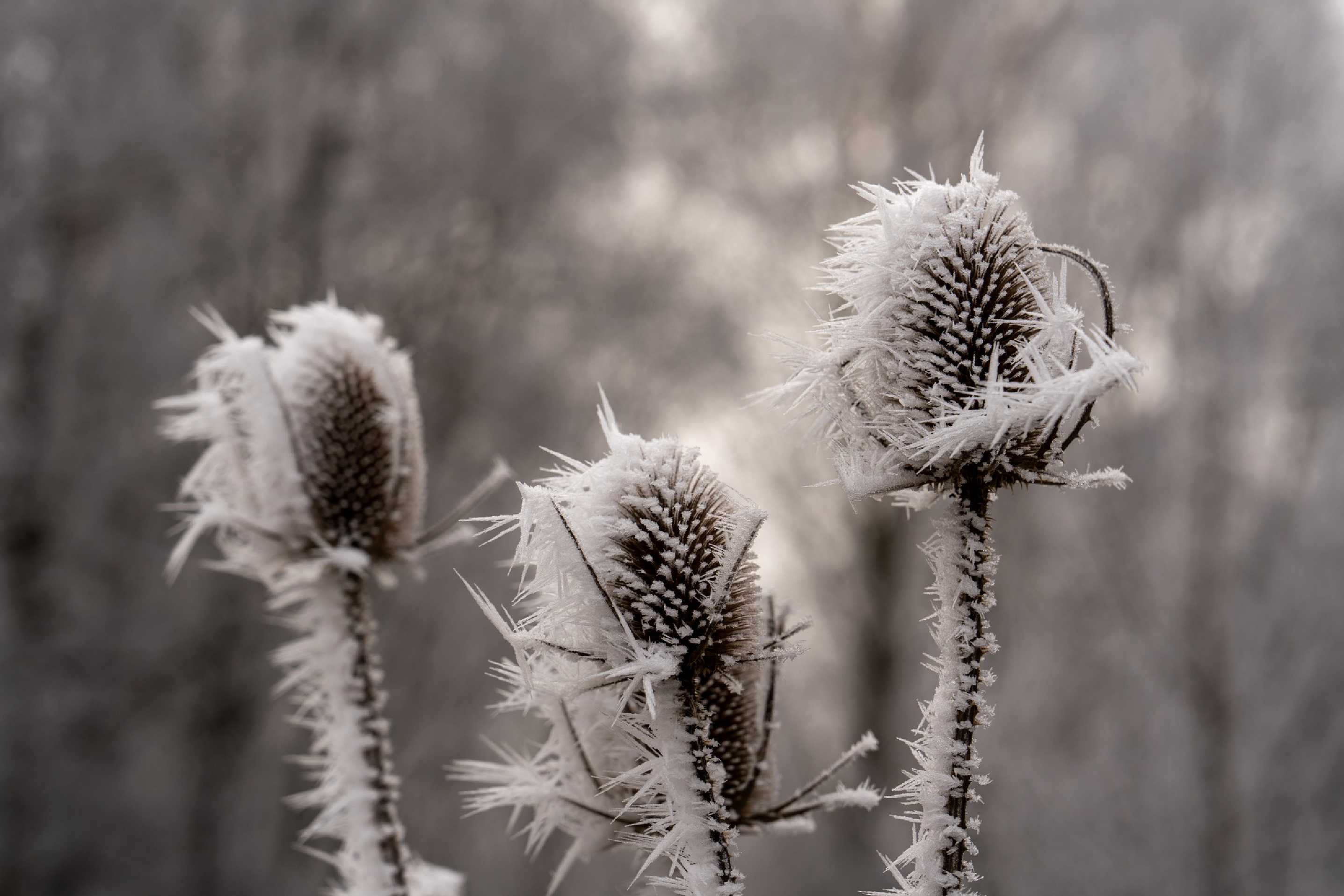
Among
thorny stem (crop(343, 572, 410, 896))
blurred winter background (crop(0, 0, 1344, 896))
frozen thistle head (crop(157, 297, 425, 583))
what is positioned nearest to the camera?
thorny stem (crop(343, 572, 410, 896))

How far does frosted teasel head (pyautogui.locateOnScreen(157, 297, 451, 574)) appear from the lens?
61.7 inches

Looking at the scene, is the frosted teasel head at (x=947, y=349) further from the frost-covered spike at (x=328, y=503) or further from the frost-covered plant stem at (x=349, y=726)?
the frost-covered plant stem at (x=349, y=726)

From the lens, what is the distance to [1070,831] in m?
8.84

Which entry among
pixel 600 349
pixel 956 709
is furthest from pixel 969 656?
pixel 600 349

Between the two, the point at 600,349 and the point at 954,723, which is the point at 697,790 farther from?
the point at 600,349

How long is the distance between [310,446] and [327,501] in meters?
0.09

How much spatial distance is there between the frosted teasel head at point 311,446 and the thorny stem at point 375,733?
0.08 meters

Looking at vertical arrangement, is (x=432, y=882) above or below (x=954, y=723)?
below

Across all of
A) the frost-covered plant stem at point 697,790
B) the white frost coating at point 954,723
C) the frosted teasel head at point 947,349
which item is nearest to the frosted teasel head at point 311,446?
the frost-covered plant stem at point 697,790

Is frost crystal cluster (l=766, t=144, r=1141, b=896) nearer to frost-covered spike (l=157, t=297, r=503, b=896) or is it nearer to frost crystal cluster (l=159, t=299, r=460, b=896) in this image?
frost-covered spike (l=157, t=297, r=503, b=896)

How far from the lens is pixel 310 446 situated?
158cm

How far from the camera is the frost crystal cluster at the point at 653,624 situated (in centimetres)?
95

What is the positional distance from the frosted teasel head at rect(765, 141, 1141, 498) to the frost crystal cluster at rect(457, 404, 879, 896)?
0.15 metres

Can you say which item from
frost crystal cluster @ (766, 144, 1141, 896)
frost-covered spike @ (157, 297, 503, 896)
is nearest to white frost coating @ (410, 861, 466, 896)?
frost-covered spike @ (157, 297, 503, 896)
